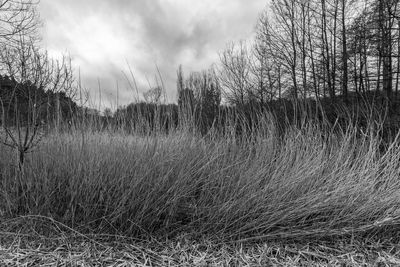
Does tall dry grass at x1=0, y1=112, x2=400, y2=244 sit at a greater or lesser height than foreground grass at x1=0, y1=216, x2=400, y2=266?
greater

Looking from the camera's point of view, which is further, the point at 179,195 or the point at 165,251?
the point at 179,195

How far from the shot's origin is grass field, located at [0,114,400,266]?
1329 millimetres

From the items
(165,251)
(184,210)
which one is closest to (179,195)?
(184,210)

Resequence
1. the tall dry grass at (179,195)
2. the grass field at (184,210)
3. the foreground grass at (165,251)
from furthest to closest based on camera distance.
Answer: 1. the tall dry grass at (179,195)
2. the grass field at (184,210)
3. the foreground grass at (165,251)

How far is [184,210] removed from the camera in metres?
1.58

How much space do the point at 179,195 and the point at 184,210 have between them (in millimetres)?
161

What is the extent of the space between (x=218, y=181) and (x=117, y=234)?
85cm

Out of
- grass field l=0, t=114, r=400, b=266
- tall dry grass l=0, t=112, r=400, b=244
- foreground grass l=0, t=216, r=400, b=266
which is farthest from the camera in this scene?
tall dry grass l=0, t=112, r=400, b=244

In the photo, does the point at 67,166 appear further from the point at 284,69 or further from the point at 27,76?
the point at 284,69

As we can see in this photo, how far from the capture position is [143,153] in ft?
5.84

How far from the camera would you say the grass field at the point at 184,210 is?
1329 millimetres

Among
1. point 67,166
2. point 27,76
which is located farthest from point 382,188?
point 27,76

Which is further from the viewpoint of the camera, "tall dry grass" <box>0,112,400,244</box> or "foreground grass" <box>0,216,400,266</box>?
"tall dry grass" <box>0,112,400,244</box>

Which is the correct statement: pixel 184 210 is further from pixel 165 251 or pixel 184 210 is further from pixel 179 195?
pixel 165 251
